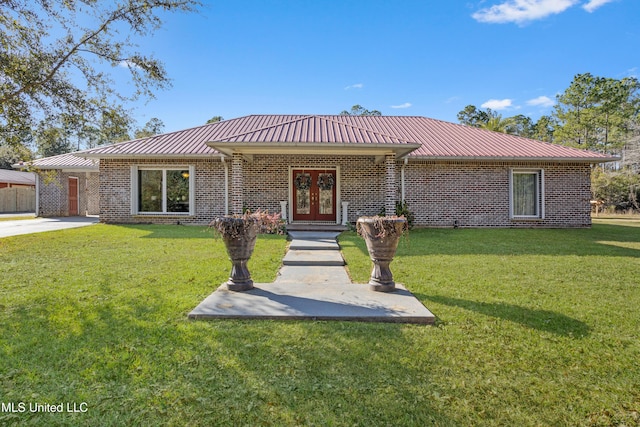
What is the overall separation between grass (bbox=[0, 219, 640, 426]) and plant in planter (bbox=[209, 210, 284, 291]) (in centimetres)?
45

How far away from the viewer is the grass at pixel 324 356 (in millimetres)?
1997

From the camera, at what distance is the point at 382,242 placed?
4.37 metres

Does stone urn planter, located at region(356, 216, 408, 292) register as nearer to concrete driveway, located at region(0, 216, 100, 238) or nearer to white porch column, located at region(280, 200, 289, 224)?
white porch column, located at region(280, 200, 289, 224)

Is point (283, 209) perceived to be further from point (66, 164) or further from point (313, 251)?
point (66, 164)

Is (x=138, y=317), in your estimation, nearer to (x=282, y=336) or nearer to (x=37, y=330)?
(x=37, y=330)

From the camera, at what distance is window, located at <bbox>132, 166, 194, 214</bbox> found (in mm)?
12234

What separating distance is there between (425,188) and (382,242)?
834cm

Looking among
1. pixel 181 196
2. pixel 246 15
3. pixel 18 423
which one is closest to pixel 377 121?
pixel 246 15

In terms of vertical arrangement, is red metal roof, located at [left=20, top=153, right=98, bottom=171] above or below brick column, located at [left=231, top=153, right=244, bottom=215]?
above

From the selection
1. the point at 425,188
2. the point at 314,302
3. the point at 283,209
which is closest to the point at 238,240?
the point at 314,302

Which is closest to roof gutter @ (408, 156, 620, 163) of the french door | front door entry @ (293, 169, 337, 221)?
front door entry @ (293, 169, 337, 221)

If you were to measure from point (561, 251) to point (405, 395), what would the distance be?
23.3 feet

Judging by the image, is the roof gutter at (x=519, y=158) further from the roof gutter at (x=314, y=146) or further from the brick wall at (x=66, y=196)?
the brick wall at (x=66, y=196)

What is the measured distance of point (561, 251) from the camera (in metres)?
7.40
